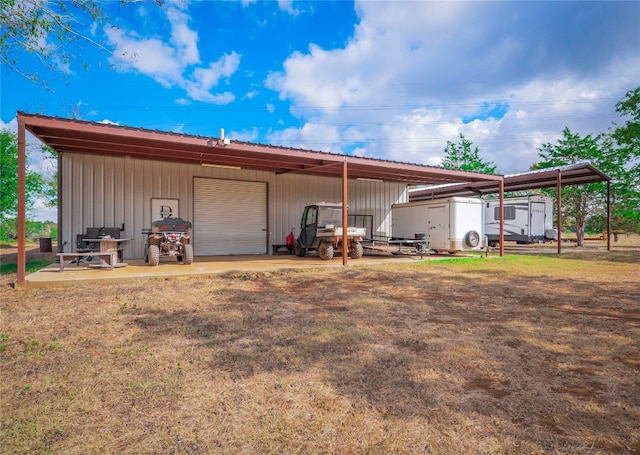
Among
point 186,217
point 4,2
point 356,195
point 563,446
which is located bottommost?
point 563,446

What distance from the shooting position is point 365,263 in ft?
Answer: 36.1

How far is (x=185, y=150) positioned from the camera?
10484 mm

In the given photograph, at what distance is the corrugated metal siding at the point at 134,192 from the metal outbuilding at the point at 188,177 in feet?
0.09

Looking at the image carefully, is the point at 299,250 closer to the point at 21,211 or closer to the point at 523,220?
the point at 21,211

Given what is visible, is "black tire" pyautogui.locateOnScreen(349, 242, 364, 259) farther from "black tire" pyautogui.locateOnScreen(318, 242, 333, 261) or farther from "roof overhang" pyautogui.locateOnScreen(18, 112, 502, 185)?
"roof overhang" pyautogui.locateOnScreen(18, 112, 502, 185)

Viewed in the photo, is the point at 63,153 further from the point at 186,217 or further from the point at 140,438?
the point at 140,438

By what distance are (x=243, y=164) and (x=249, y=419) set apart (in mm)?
11211

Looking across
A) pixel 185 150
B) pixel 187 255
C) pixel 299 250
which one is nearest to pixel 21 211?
pixel 187 255

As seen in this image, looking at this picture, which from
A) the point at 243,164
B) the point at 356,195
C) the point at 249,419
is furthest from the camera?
the point at 356,195

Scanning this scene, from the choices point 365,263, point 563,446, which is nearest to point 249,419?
point 563,446

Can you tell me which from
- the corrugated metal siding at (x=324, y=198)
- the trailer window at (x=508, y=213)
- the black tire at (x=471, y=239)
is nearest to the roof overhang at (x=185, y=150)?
the corrugated metal siding at (x=324, y=198)

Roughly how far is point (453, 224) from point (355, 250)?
12.4 ft

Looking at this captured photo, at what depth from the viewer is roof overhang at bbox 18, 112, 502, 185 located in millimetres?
7501

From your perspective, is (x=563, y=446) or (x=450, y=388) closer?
(x=563, y=446)
